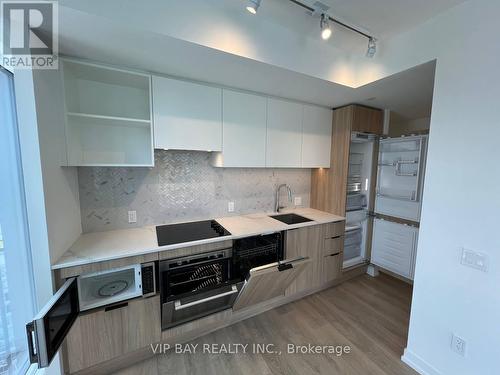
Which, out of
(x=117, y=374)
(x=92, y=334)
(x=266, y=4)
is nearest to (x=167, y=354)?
(x=117, y=374)

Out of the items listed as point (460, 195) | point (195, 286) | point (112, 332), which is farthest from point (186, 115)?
point (460, 195)

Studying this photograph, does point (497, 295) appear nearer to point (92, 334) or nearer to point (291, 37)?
point (291, 37)

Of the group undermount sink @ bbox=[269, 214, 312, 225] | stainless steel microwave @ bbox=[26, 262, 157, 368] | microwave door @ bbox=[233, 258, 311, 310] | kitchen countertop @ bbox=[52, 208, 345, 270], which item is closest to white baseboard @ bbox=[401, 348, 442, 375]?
microwave door @ bbox=[233, 258, 311, 310]

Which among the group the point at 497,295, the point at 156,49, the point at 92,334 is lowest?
the point at 92,334

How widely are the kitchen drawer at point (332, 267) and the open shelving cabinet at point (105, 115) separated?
7.13 ft

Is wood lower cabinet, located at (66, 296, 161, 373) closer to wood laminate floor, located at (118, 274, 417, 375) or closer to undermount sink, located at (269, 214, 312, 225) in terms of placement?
wood laminate floor, located at (118, 274, 417, 375)

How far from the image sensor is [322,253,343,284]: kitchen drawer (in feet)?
7.86

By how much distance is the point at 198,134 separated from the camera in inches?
71.8

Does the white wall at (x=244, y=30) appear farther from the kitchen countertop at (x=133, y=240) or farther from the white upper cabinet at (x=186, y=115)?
the kitchen countertop at (x=133, y=240)

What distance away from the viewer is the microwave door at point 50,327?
34.0 inches

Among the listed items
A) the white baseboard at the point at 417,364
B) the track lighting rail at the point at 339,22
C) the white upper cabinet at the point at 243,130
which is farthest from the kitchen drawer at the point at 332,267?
the track lighting rail at the point at 339,22

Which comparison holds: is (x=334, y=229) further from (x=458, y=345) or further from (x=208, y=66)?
(x=208, y=66)

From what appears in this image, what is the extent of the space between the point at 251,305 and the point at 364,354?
1011 mm

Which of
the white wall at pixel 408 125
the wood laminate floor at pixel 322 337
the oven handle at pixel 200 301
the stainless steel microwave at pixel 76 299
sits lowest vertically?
the wood laminate floor at pixel 322 337
